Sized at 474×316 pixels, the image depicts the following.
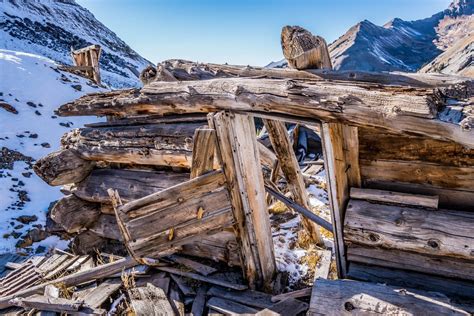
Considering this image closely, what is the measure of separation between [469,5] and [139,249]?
214 ft

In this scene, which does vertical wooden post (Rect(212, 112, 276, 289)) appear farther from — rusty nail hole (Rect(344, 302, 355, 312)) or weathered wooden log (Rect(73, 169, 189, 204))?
rusty nail hole (Rect(344, 302, 355, 312))

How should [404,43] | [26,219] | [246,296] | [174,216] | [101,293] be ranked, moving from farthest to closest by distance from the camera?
[404,43], [26,219], [101,293], [246,296], [174,216]

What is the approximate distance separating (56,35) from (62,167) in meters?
33.2

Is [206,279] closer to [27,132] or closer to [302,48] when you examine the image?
[302,48]

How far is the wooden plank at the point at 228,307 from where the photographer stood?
3062 mm

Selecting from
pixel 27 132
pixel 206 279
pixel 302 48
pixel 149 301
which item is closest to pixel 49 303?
pixel 149 301

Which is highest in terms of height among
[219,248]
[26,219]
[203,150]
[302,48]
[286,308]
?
[302,48]

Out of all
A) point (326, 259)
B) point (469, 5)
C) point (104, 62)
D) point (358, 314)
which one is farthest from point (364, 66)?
point (469, 5)

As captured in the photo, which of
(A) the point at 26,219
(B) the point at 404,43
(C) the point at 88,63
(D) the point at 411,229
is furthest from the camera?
(B) the point at 404,43

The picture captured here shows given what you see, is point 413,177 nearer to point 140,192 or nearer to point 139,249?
point 139,249

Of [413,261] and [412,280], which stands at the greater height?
[413,261]

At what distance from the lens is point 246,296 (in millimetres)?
3268

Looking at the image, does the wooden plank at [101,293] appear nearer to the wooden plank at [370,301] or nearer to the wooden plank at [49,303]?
the wooden plank at [49,303]

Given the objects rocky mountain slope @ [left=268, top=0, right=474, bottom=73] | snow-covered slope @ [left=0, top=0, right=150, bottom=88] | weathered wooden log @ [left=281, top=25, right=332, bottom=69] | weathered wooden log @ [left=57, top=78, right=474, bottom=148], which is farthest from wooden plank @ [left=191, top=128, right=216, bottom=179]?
snow-covered slope @ [left=0, top=0, right=150, bottom=88]
